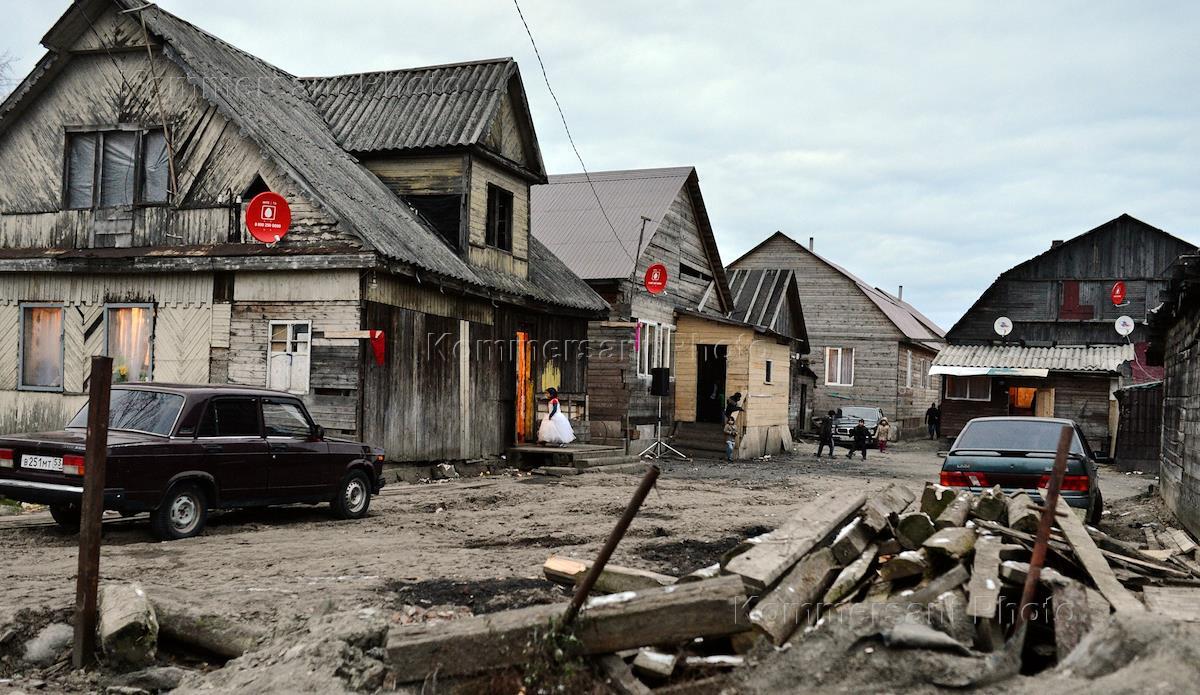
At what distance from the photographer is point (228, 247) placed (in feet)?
54.1

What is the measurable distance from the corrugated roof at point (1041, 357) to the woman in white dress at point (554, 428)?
18949 millimetres

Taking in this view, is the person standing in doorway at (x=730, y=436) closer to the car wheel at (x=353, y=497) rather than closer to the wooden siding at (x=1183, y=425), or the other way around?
the wooden siding at (x=1183, y=425)

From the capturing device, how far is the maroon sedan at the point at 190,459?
9898 millimetres

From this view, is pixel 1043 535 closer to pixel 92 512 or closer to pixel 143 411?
pixel 92 512

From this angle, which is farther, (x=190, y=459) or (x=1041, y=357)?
(x=1041, y=357)

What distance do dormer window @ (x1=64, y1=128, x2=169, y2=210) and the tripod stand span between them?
1365cm

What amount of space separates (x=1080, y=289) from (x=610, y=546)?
3607cm

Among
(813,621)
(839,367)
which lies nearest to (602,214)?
(839,367)

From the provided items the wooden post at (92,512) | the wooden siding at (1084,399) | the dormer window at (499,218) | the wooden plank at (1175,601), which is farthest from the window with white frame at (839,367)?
the wooden post at (92,512)

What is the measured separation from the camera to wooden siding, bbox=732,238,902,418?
4672 centimetres

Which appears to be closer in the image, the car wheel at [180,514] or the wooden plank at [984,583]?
the wooden plank at [984,583]

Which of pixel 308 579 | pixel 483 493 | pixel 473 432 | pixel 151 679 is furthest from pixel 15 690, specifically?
pixel 473 432

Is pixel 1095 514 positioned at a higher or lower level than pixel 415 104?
lower

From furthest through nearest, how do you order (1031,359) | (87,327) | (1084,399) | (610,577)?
(1031,359) → (1084,399) → (87,327) → (610,577)
